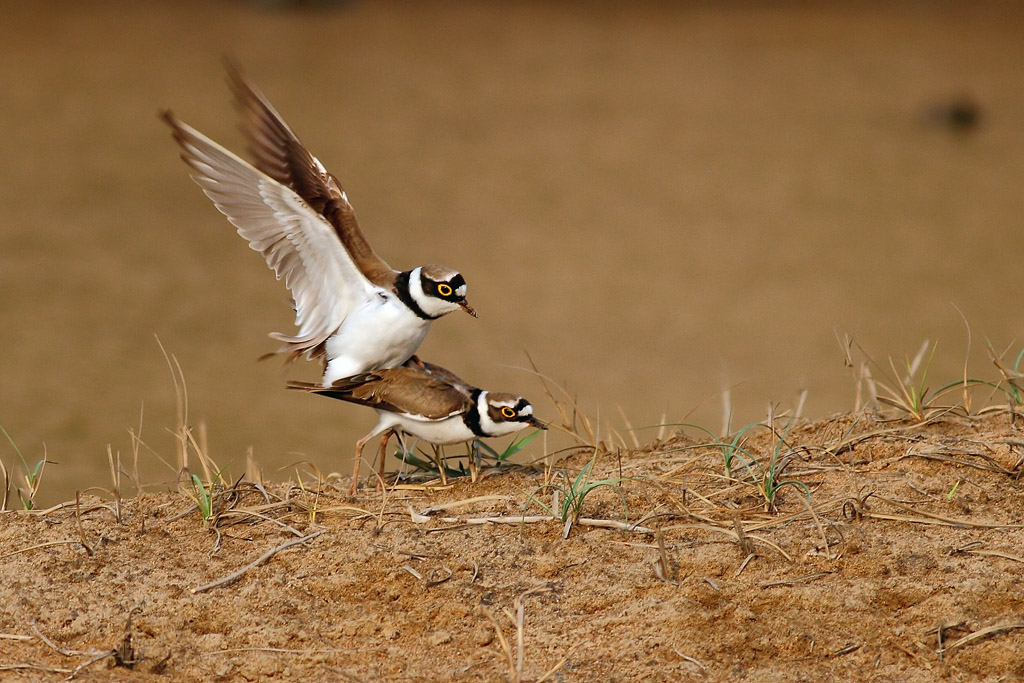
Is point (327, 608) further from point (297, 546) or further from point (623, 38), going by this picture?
point (623, 38)

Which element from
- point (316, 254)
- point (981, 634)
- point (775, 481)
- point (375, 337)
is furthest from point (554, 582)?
point (316, 254)

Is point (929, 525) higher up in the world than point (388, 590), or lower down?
higher up

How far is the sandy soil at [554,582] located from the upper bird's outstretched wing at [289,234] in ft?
2.56

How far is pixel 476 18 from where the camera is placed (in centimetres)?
1734

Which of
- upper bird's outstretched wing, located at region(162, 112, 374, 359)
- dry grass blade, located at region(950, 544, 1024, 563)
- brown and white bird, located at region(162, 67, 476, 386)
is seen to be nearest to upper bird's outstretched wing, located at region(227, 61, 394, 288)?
brown and white bird, located at region(162, 67, 476, 386)

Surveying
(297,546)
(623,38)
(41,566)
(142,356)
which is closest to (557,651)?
(297,546)

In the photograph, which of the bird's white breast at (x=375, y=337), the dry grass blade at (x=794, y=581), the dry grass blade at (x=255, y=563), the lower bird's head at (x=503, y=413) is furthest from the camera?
the bird's white breast at (x=375, y=337)

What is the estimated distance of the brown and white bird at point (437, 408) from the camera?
3.50 metres

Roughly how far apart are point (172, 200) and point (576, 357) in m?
5.21

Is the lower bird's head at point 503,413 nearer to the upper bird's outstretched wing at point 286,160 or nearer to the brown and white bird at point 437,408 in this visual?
the brown and white bird at point 437,408

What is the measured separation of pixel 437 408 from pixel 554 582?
78cm

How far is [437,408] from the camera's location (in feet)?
11.5

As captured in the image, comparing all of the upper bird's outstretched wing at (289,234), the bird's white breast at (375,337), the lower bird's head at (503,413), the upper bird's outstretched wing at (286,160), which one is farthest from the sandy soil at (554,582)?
the upper bird's outstretched wing at (286,160)

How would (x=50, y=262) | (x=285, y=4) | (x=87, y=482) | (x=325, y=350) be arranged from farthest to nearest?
(x=285, y=4), (x=50, y=262), (x=87, y=482), (x=325, y=350)
